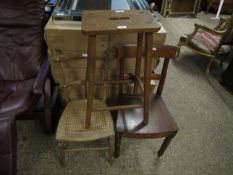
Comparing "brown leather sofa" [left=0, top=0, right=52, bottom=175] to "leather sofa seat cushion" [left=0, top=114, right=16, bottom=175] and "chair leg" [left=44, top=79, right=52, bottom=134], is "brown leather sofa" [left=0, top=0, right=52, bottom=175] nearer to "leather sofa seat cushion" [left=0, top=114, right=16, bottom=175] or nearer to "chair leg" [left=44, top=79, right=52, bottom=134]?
"chair leg" [left=44, top=79, right=52, bottom=134]

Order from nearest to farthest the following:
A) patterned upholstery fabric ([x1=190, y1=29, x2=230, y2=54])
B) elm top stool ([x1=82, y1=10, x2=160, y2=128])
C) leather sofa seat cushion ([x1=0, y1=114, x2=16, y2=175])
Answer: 1. elm top stool ([x1=82, y1=10, x2=160, y2=128])
2. leather sofa seat cushion ([x1=0, y1=114, x2=16, y2=175])
3. patterned upholstery fabric ([x1=190, y1=29, x2=230, y2=54])

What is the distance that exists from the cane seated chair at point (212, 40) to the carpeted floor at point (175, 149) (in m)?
0.53

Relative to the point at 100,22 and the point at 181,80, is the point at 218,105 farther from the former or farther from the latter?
the point at 100,22

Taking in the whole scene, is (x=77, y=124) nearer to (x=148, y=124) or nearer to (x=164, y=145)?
(x=148, y=124)

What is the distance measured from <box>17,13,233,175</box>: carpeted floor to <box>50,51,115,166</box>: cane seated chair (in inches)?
4.7

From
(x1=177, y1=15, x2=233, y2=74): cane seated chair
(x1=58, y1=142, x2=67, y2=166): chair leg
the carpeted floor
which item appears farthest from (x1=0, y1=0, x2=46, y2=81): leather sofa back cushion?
(x1=177, y1=15, x2=233, y2=74): cane seated chair

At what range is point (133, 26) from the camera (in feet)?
3.09

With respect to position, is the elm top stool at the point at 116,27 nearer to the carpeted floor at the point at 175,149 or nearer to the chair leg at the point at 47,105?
the chair leg at the point at 47,105

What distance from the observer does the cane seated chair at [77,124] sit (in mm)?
1226

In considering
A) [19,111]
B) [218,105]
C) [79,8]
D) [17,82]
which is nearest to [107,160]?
[19,111]

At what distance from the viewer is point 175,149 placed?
62.5 inches

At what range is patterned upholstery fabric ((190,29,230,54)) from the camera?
2.36 metres

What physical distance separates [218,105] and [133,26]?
1.52 m

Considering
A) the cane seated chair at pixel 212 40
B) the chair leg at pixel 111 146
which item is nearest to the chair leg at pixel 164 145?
the chair leg at pixel 111 146
